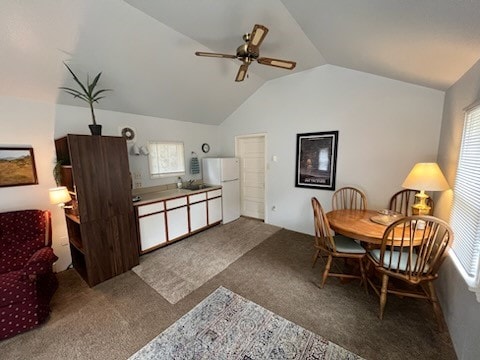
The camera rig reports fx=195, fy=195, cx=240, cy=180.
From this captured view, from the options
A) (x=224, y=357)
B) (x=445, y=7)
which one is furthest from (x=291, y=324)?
(x=445, y=7)

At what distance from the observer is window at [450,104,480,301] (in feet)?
4.45

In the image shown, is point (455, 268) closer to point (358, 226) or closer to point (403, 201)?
point (358, 226)

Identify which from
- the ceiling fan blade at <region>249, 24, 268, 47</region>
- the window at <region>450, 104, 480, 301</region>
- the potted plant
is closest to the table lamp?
the window at <region>450, 104, 480, 301</region>

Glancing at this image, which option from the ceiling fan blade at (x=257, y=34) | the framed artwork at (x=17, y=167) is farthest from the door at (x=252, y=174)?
the framed artwork at (x=17, y=167)

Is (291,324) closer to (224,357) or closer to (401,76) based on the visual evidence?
(224,357)

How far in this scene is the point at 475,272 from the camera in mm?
1305

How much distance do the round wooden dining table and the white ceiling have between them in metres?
1.54

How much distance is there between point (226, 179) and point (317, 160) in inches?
71.8

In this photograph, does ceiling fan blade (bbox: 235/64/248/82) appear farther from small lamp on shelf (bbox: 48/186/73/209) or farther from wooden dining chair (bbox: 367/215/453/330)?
small lamp on shelf (bbox: 48/186/73/209)

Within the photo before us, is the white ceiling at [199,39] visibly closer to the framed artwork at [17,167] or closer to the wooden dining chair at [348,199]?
the framed artwork at [17,167]

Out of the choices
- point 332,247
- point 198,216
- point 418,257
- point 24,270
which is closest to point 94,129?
point 24,270

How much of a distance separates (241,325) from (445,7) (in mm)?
2530

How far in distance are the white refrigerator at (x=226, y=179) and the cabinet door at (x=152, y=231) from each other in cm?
137

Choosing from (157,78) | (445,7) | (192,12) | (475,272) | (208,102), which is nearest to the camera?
(445,7)
